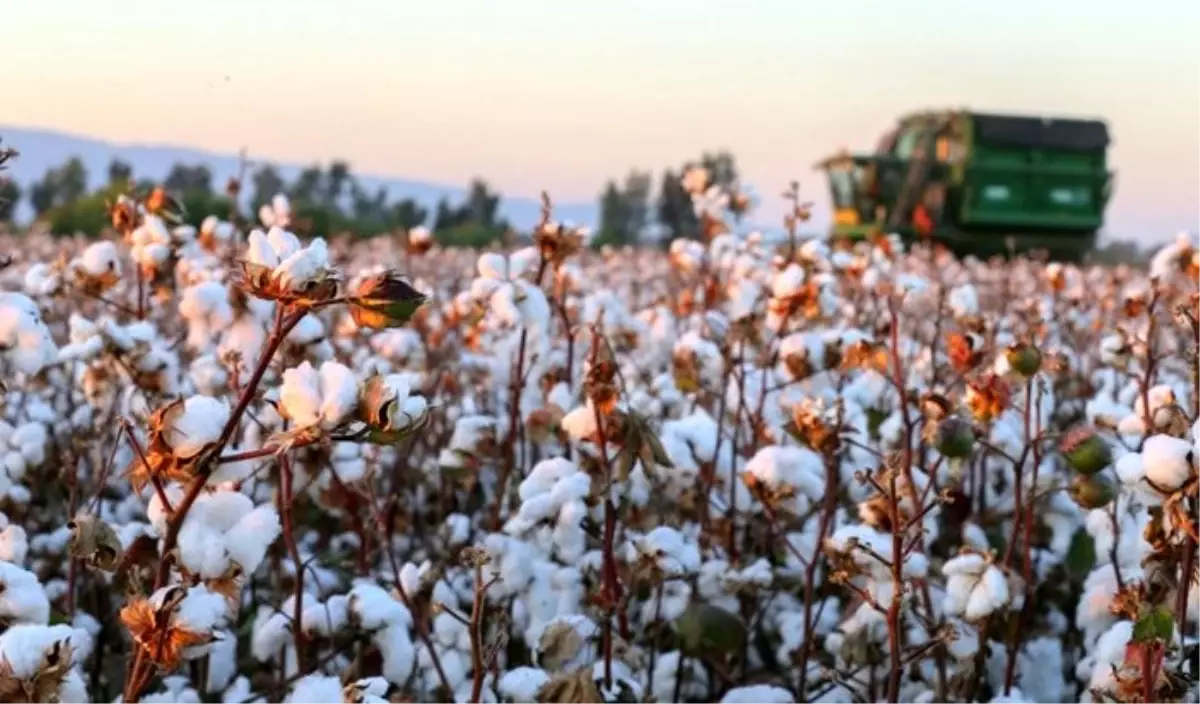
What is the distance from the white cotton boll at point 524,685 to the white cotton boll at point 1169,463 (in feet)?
2.28

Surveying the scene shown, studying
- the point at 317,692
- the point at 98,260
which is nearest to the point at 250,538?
the point at 317,692

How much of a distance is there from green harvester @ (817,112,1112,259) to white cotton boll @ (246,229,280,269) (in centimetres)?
1522

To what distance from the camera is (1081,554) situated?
2.58 metres

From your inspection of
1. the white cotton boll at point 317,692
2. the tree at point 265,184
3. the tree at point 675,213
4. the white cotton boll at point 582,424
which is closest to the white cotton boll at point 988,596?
the white cotton boll at point 582,424

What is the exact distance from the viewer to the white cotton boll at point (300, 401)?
116 centimetres

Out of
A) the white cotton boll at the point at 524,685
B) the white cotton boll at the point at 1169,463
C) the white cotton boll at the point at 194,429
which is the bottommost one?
the white cotton boll at the point at 524,685

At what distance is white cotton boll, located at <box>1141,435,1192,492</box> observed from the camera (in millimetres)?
1444

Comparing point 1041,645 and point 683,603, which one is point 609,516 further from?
point 1041,645

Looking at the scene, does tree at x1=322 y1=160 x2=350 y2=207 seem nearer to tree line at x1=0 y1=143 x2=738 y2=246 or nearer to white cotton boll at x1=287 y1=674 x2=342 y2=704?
tree line at x1=0 y1=143 x2=738 y2=246

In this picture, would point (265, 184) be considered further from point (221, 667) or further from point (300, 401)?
point (300, 401)

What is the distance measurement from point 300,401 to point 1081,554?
1783mm

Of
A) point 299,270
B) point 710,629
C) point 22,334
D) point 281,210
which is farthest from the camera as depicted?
point 281,210

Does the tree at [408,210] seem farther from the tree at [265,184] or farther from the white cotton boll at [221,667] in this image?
the white cotton boll at [221,667]

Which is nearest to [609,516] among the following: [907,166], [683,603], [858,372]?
[683,603]
